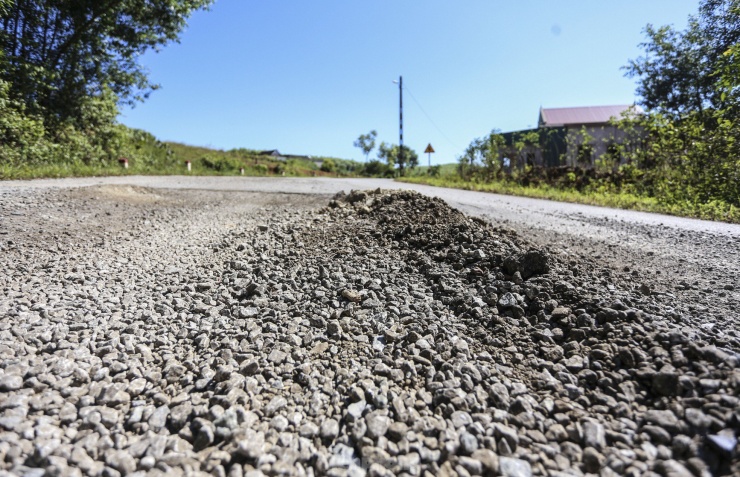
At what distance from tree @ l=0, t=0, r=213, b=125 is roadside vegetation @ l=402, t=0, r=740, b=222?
34.7ft

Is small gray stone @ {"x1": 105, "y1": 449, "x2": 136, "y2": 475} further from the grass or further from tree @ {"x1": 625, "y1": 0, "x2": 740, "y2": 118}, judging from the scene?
tree @ {"x1": 625, "y1": 0, "x2": 740, "y2": 118}

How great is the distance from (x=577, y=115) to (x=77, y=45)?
24.8 m

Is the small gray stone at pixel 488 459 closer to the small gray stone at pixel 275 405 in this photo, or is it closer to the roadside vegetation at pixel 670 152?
the small gray stone at pixel 275 405

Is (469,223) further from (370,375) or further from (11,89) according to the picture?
(11,89)

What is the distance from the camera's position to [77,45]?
10188 mm

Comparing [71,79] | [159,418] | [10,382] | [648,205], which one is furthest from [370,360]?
[71,79]

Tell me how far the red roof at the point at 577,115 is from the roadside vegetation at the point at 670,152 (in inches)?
202

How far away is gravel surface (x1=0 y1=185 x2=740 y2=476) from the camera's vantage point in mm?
1202

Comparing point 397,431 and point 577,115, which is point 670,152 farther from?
point 577,115

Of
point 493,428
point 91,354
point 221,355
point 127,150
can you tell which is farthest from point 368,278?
point 127,150

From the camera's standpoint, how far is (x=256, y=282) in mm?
2562

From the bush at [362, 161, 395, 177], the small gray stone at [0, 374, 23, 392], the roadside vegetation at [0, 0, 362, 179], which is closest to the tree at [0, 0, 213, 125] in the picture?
the roadside vegetation at [0, 0, 362, 179]

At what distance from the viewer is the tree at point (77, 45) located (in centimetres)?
901

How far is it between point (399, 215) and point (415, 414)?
234 centimetres
